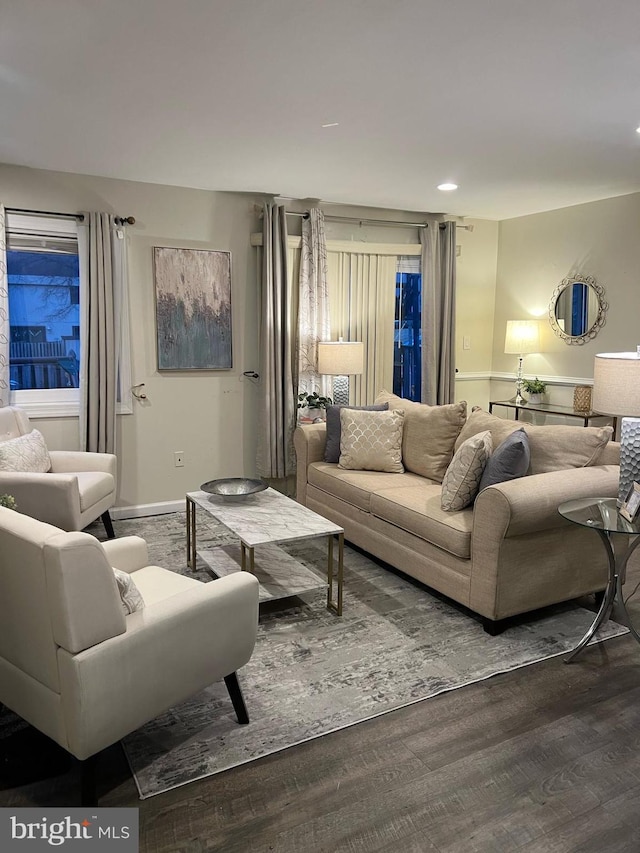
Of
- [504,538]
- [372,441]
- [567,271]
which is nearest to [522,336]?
[567,271]

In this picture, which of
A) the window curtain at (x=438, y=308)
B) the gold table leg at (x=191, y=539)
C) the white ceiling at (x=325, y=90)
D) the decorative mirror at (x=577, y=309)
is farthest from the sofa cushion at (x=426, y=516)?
the decorative mirror at (x=577, y=309)

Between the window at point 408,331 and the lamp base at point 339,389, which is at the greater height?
the window at point 408,331

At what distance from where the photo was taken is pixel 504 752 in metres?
2.18

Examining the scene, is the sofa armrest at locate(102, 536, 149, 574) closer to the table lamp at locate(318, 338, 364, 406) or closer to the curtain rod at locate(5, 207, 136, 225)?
the table lamp at locate(318, 338, 364, 406)

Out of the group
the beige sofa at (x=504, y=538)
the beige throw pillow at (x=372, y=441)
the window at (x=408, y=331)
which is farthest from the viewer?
the window at (x=408, y=331)

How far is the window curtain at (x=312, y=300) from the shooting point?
5203mm

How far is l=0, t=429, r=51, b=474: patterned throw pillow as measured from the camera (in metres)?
3.84

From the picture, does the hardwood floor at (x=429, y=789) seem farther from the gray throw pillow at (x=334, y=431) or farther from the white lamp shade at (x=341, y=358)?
the white lamp shade at (x=341, y=358)

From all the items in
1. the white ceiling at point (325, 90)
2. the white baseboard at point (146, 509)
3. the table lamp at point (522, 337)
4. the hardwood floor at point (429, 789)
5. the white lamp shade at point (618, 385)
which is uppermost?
the white ceiling at point (325, 90)

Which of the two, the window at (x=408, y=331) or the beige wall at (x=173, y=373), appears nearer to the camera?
the beige wall at (x=173, y=373)

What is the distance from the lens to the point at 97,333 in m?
4.53

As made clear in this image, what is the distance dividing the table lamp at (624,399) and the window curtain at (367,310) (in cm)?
299

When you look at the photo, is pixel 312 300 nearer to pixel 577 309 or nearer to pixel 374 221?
pixel 374 221

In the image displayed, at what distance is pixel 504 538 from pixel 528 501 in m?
0.20
